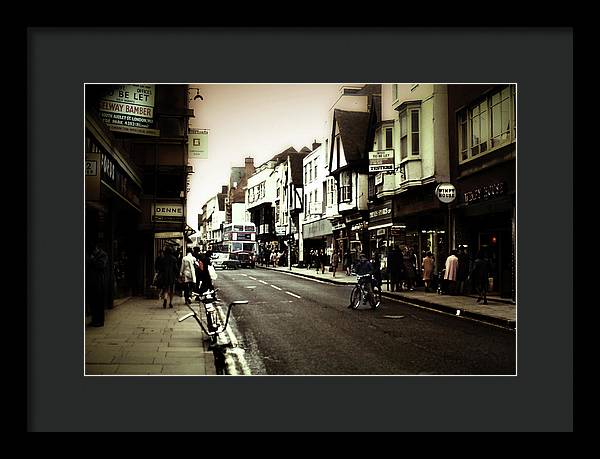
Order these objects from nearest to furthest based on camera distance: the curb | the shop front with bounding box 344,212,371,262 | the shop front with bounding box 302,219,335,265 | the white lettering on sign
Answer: the white lettering on sign, the curb, the shop front with bounding box 344,212,371,262, the shop front with bounding box 302,219,335,265

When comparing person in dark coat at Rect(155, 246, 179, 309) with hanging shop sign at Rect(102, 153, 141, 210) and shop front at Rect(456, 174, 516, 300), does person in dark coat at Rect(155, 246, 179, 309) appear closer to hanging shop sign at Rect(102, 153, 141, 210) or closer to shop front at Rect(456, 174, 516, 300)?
hanging shop sign at Rect(102, 153, 141, 210)

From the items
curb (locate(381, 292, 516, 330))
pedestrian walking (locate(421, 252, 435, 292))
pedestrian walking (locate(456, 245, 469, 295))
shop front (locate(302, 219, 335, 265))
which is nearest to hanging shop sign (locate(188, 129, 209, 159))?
curb (locate(381, 292, 516, 330))

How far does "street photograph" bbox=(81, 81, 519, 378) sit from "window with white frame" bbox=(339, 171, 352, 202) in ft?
4.95

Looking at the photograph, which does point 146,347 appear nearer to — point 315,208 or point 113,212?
point 113,212

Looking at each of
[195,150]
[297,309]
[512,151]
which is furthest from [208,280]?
[512,151]

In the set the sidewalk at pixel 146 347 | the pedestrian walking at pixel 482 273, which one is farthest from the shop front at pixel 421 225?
the sidewalk at pixel 146 347

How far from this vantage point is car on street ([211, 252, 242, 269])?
4456 cm

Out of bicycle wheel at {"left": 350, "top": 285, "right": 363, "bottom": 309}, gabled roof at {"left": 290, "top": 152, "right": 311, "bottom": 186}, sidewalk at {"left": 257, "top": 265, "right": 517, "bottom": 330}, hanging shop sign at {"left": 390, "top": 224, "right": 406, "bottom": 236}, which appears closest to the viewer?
sidewalk at {"left": 257, "top": 265, "right": 517, "bottom": 330}

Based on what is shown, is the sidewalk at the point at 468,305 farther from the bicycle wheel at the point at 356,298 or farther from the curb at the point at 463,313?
the bicycle wheel at the point at 356,298

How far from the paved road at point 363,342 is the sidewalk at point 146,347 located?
0.68 meters

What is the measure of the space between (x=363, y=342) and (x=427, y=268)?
9.68 m

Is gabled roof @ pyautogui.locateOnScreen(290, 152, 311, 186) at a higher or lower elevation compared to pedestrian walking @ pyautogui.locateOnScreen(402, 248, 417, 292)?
higher
